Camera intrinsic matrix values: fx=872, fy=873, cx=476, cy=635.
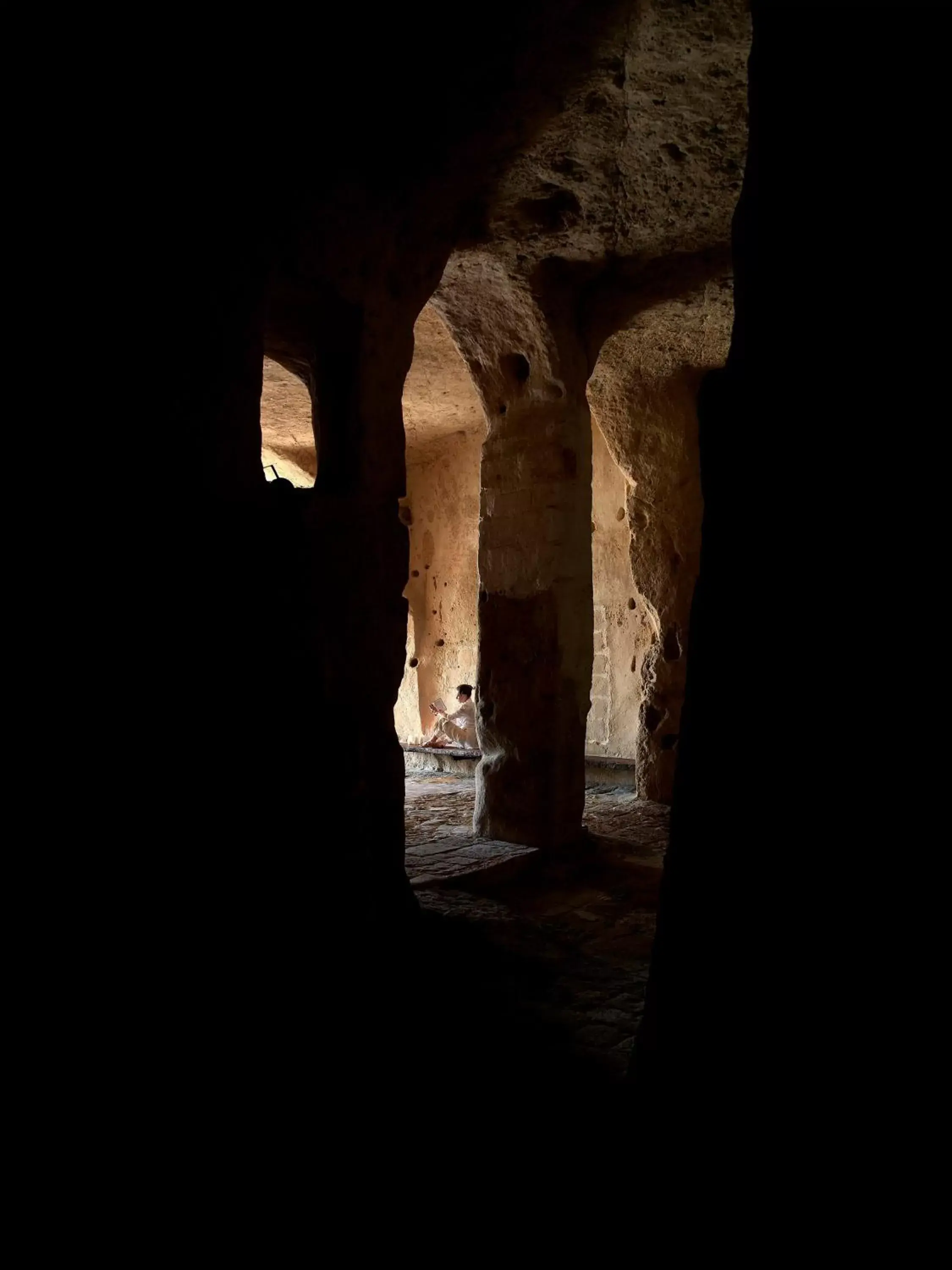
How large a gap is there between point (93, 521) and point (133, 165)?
1.24 m

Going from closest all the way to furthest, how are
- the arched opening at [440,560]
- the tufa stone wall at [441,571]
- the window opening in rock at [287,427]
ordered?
1. the window opening in rock at [287,427]
2. the arched opening at [440,560]
3. the tufa stone wall at [441,571]

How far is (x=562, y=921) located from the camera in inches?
186

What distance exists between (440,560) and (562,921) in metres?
8.22

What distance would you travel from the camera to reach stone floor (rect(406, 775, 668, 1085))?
3.26 meters

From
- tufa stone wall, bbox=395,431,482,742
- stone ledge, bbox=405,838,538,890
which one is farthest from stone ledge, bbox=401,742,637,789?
tufa stone wall, bbox=395,431,482,742

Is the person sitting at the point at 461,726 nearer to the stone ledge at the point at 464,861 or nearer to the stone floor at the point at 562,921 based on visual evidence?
the stone floor at the point at 562,921

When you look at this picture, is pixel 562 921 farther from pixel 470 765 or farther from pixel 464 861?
pixel 470 765

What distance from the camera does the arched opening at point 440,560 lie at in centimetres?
1198

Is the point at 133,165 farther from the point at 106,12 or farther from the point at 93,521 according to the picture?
the point at 93,521

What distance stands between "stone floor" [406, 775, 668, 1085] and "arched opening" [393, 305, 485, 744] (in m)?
5.18

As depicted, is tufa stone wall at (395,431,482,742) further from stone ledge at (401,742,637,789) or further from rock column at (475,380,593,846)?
rock column at (475,380,593,846)

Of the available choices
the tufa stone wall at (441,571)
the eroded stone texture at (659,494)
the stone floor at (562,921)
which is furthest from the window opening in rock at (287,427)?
the stone floor at (562,921)

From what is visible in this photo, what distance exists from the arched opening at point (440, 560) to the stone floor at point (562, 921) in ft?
17.0

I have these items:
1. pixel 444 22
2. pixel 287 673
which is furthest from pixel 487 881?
pixel 444 22
